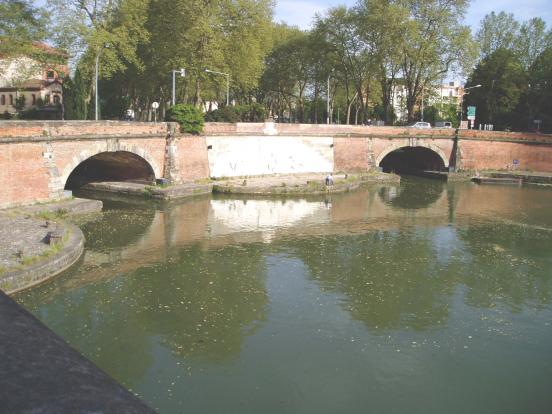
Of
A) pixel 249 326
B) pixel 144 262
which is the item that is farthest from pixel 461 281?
pixel 144 262

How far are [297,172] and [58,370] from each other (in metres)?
43.1

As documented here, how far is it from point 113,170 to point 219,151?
27.2 feet

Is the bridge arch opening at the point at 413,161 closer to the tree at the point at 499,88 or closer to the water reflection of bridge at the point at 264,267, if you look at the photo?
the tree at the point at 499,88

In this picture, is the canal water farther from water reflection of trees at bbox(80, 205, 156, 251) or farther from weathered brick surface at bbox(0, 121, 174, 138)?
weathered brick surface at bbox(0, 121, 174, 138)

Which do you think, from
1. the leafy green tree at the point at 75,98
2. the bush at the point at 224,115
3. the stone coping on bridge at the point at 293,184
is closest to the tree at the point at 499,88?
the stone coping on bridge at the point at 293,184

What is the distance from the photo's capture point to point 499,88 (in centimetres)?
6388

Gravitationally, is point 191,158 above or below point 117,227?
above

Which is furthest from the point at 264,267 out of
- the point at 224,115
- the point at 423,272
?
the point at 224,115

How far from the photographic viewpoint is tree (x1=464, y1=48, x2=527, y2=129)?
61688mm

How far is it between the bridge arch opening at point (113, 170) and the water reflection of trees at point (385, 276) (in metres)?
16.8

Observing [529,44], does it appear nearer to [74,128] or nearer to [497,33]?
[497,33]

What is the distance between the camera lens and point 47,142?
1156 inches

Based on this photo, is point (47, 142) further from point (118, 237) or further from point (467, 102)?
point (467, 102)

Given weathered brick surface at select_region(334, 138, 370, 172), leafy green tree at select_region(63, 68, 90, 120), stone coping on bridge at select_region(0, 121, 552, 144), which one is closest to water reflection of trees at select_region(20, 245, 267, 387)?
stone coping on bridge at select_region(0, 121, 552, 144)
